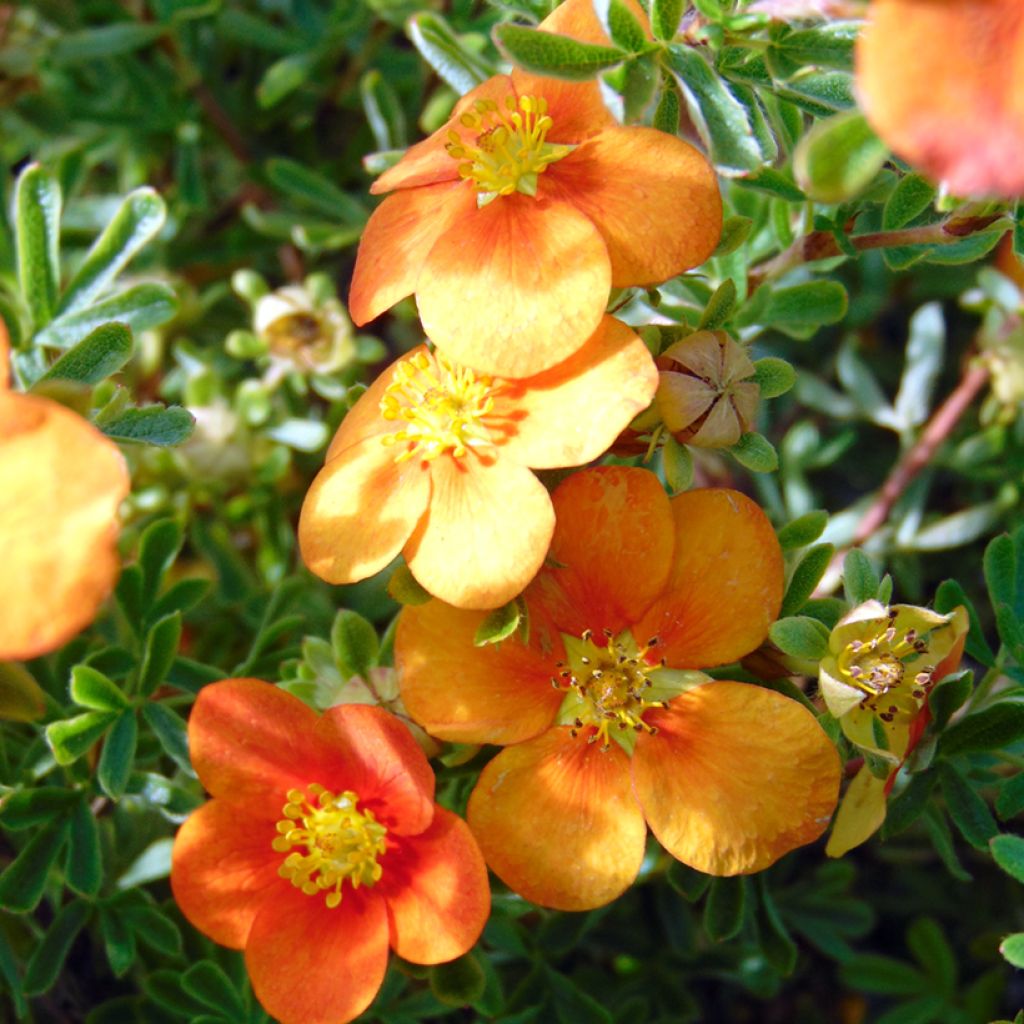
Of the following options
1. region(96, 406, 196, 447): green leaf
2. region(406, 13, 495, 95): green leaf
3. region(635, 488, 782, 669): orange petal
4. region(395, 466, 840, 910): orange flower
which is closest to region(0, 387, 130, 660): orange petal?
region(96, 406, 196, 447): green leaf

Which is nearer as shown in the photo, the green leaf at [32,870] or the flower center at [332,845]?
the flower center at [332,845]

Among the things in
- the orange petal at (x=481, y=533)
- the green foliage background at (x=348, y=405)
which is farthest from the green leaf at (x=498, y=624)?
the green foliage background at (x=348, y=405)

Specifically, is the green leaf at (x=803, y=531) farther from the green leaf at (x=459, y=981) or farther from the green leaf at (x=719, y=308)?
the green leaf at (x=459, y=981)

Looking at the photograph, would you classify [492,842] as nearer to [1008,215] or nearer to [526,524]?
[526,524]

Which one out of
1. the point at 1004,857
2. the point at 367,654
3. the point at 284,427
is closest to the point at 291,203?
the point at 284,427

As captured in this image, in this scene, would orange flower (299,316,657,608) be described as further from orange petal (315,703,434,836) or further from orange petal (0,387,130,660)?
orange petal (0,387,130,660)
